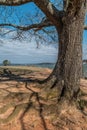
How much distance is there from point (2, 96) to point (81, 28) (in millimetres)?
2833

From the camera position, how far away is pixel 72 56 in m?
7.15

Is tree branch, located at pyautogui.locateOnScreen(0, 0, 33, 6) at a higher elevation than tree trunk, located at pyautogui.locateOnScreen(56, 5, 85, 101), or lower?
higher

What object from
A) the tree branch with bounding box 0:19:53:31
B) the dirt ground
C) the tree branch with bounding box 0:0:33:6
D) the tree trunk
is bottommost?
the dirt ground

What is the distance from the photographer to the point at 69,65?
23.6ft

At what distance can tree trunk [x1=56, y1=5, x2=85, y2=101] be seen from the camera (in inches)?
277

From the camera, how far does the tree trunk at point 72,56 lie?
7.05 meters

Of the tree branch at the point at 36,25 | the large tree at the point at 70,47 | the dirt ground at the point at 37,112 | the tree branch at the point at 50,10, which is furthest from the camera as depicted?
the tree branch at the point at 36,25

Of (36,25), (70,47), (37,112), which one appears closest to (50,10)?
(70,47)

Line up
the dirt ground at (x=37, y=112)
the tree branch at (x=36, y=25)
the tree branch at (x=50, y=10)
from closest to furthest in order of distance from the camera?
the dirt ground at (x=37, y=112) < the tree branch at (x=50, y=10) < the tree branch at (x=36, y=25)

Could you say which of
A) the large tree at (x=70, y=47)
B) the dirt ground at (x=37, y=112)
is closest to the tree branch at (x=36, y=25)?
the large tree at (x=70, y=47)

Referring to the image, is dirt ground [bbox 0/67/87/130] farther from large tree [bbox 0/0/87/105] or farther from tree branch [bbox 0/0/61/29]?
tree branch [bbox 0/0/61/29]

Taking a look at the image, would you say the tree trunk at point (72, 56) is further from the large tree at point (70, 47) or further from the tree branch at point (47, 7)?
the tree branch at point (47, 7)

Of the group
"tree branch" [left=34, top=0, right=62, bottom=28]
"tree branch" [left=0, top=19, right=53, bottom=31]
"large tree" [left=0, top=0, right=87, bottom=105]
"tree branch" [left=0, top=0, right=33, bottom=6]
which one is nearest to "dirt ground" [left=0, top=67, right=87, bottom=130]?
"large tree" [left=0, top=0, right=87, bottom=105]

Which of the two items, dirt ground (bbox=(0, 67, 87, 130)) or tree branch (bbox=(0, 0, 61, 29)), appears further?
tree branch (bbox=(0, 0, 61, 29))
